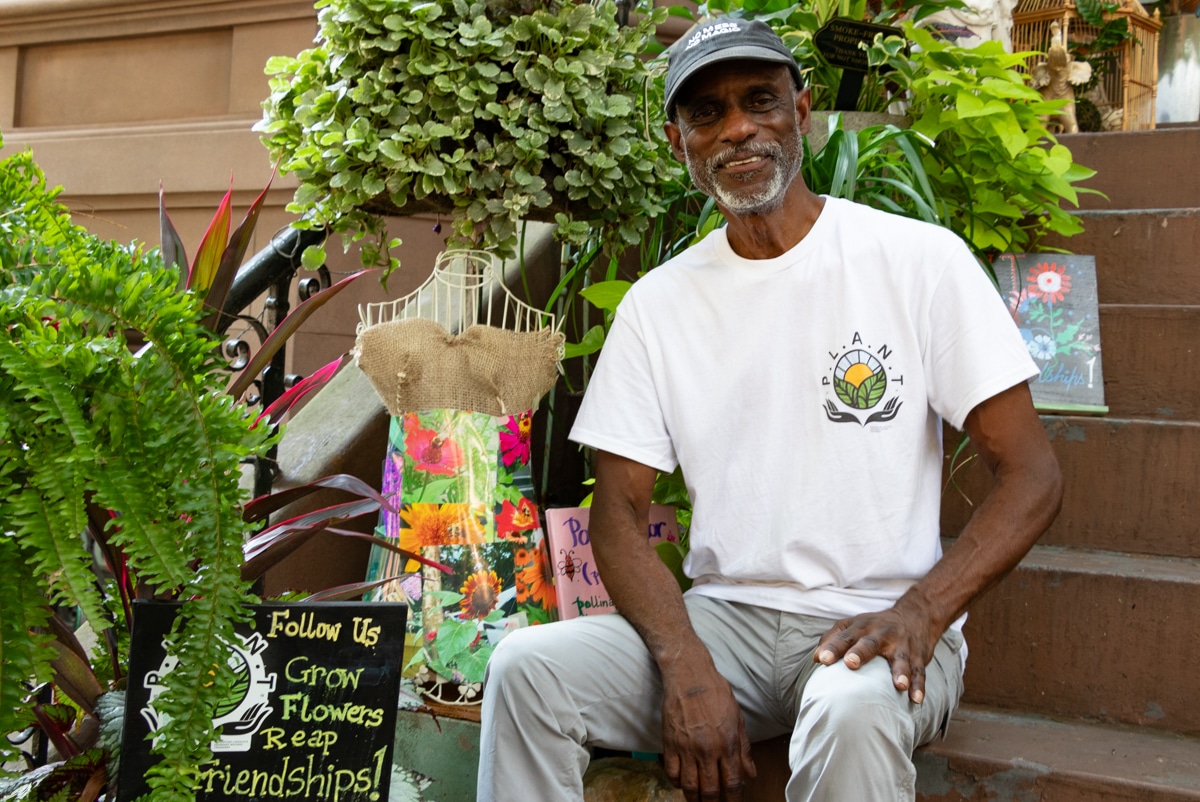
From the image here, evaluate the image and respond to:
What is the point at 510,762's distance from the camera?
1693mm

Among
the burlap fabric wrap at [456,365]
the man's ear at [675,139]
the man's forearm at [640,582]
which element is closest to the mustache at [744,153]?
the man's ear at [675,139]

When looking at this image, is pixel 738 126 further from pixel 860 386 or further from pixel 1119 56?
pixel 1119 56

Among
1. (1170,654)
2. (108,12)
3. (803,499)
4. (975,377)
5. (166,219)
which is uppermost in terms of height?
(108,12)

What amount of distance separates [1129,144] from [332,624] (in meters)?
2.70

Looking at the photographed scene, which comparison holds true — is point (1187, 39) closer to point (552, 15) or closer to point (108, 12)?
point (552, 15)

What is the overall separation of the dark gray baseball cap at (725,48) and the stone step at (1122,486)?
3.20ft

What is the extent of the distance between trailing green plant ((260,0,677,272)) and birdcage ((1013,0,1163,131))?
2.97 meters

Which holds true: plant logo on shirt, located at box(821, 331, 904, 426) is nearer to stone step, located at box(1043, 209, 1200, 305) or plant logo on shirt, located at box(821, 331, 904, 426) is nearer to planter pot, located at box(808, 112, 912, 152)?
planter pot, located at box(808, 112, 912, 152)

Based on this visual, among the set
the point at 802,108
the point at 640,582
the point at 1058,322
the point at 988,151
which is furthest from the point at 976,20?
the point at 640,582

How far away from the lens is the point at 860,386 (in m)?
1.86

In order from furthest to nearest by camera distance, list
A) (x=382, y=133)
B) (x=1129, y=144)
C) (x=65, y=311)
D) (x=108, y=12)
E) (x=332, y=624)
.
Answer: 1. (x=108, y=12)
2. (x=1129, y=144)
3. (x=382, y=133)
4. (x=332, y=624)
5. (x=65, y=311)

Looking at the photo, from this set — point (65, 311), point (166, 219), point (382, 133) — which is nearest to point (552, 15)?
point (382, 133)

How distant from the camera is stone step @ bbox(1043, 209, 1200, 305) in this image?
2.74 meters

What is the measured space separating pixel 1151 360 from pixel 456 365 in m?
1.58
